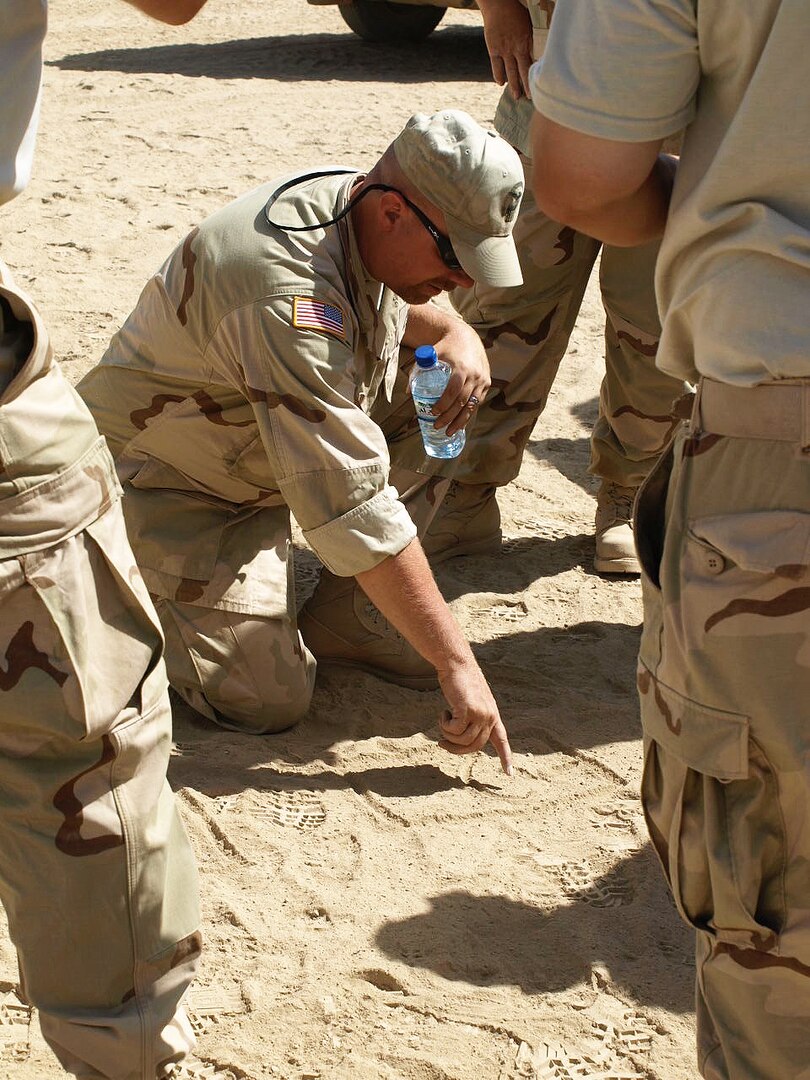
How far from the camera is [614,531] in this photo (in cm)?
421

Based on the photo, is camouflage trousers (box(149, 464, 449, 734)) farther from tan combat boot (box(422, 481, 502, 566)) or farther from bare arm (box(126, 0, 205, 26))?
bare arm (box(126, 0, 205, 26))

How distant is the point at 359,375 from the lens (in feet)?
9.96

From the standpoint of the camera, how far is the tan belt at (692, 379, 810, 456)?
153 cm

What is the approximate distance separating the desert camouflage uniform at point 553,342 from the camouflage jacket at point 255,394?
0.75 meters

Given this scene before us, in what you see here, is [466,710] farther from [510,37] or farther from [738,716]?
[510,37]

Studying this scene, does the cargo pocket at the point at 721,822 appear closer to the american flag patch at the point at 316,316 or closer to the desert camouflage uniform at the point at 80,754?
the desert camouflage uniform at the point at 80,754

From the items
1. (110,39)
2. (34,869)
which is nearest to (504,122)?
(34,869)

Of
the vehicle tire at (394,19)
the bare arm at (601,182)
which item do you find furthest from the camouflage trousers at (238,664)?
the vehicle tire at (394,19)

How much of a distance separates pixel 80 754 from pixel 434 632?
1033 mm

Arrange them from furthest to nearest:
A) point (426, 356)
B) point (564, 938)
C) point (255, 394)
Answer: point (426, 356) → point (255, 394) → point (564, 938)

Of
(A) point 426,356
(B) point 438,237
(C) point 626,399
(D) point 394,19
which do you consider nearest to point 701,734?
(B) point 438,237

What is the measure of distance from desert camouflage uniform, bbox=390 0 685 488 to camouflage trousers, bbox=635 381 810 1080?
2.30 m

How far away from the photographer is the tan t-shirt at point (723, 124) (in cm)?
142

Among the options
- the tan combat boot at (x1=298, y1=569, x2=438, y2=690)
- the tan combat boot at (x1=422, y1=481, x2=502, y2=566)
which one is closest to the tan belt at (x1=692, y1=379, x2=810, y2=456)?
the tan combat boot at (x1=298, y1=569, x2=438, y2=690)
